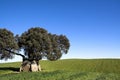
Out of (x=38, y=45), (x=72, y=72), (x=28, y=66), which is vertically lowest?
(x=72, y=72)

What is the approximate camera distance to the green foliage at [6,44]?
61938 millimetres

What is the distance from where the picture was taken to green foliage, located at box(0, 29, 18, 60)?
61.9m

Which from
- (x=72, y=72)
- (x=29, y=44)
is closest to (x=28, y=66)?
(x=29, y=44)

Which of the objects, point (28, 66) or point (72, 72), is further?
point (28, 66)

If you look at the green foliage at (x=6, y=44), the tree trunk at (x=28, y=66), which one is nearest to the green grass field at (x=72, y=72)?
the tree trunk at (x=28, y=66)

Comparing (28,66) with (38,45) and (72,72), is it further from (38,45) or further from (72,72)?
(72,72)

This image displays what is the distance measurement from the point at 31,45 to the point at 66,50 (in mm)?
14533

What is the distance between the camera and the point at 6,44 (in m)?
62.0

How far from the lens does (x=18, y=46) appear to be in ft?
213

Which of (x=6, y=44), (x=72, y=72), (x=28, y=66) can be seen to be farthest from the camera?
(x=28, y=66)

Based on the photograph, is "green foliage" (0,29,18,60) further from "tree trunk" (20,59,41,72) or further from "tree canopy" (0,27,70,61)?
"tree trunk" (20,59,41,72)

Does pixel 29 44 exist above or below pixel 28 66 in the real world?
above

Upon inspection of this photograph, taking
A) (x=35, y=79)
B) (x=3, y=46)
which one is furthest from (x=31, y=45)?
(x=35, y=79)

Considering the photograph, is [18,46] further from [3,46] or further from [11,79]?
[11,79]
